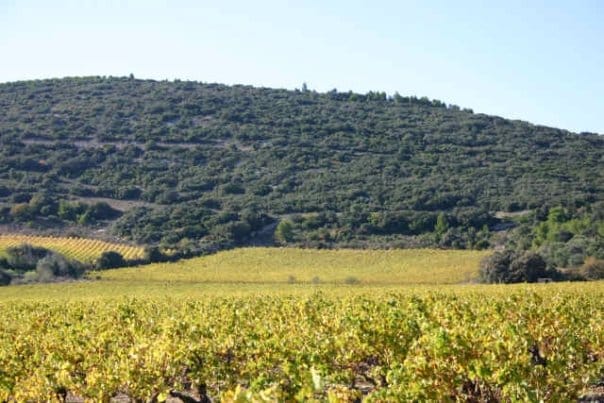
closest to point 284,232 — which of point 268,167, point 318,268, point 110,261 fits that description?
point 318,268

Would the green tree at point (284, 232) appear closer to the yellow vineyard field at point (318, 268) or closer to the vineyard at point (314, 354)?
the yellow vineyard field at point (318, 268)

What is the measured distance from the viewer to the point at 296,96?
154 m

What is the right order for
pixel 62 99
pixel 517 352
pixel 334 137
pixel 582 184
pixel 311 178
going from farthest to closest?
1. pixel 62 99
2. pixel 334 137
3. pixel 311 178
4. pixel 582 184
5. pixel 517 352

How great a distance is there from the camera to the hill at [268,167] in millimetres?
79438

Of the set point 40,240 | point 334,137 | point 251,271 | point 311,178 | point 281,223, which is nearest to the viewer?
point 251,271

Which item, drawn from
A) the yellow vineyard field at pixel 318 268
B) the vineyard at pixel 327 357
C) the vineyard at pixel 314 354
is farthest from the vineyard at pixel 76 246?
the vineyard at pixel 327 357

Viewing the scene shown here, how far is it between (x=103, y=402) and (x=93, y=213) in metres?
74.2

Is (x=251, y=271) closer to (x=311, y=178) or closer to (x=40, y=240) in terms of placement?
(x=40, y=240)

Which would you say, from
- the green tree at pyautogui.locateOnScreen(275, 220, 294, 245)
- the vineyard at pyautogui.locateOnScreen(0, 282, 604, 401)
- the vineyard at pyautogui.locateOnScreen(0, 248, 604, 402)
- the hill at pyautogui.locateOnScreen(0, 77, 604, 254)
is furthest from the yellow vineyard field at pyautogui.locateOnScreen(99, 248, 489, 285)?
the vineyard at pyautogui.locateOnScreen(0, 282, 604, 401)

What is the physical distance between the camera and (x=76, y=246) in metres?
68.5

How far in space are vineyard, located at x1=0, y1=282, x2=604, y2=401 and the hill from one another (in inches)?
2143

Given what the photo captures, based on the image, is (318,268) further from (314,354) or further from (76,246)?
(314,354)

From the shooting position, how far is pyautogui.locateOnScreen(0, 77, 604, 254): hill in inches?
3127

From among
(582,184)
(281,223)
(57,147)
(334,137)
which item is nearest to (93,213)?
(281,223)
